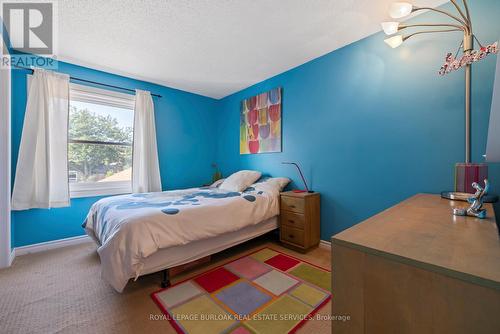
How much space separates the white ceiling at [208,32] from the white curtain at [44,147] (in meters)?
0.44

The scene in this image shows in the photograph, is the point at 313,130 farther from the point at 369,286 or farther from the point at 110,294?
the point at 110,294

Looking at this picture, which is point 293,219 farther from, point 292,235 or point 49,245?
point 49,245

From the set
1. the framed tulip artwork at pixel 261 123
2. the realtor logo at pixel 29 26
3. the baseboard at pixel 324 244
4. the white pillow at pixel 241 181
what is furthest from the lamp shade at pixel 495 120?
the realtor logo at pixel 29 26

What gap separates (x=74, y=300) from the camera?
150 centimetres

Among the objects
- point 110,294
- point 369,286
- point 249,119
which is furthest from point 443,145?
point 110,294

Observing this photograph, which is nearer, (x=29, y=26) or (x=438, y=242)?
(x=438, y=242)

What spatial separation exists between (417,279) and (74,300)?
7.05ft

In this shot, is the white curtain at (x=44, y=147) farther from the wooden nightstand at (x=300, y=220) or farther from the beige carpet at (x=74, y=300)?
the wooden nightstand at (x=300, y=220)

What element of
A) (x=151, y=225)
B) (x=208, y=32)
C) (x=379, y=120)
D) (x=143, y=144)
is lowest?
(x=151, y=225)

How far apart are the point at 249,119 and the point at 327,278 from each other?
251 centimetres

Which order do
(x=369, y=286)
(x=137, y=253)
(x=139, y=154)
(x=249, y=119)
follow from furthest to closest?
(x=249, y=119)
(x=139, y=154)
(x=137, y=253)
(x=369, y=286)

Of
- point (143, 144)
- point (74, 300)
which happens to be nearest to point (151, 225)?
point (74, 300)

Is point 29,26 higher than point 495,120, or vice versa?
point 29,26

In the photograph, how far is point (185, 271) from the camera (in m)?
1.92
